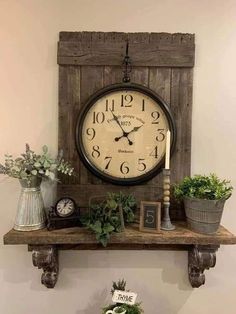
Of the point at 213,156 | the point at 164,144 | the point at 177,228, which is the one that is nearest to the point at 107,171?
the point at 164,144

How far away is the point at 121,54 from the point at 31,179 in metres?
0.69

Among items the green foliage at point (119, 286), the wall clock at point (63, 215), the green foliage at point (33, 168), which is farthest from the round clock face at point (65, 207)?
the green foliage at point (119, 286)

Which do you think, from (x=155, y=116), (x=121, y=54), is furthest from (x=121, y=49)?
(x=155, y=116)

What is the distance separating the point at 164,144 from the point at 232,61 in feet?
1.69

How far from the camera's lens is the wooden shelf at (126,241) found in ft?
3.57

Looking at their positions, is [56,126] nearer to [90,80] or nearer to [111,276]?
[90,80]

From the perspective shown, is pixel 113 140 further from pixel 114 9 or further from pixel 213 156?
pixel 114 9

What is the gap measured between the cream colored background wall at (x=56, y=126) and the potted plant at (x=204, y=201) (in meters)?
0.19

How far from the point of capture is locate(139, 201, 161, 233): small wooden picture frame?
44.4 inches

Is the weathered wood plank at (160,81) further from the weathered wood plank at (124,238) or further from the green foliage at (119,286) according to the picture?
the green foliage at (119,286)

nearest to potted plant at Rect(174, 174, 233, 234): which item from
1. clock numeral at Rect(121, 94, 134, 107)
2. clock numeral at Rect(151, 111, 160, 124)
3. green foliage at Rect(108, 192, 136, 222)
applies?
green foliage at Rect(108, 192, 136, 222)

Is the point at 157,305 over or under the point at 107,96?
under

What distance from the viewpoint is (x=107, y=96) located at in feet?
4.15

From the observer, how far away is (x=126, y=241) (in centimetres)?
109
